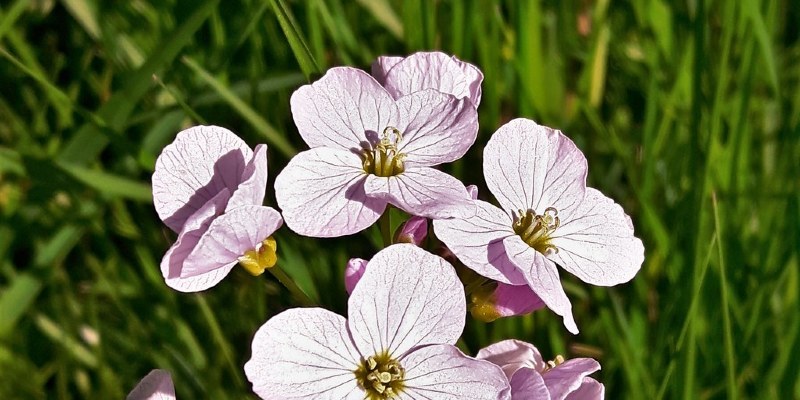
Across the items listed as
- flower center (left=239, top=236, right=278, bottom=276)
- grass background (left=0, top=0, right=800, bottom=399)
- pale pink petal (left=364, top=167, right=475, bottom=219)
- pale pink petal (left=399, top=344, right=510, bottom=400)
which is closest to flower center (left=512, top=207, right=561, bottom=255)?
pale pink petal (left=364, top=167, right=475, bottom=219)

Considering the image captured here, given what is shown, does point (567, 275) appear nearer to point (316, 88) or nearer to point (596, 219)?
point (596, 219)

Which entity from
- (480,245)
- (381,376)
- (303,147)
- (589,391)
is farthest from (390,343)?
(303,147)

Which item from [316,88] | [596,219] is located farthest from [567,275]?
[316,88]

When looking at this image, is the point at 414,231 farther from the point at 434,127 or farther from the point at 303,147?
the point at 303,147

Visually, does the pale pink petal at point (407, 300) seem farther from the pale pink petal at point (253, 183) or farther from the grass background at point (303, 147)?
the grass background at point (303, 147)

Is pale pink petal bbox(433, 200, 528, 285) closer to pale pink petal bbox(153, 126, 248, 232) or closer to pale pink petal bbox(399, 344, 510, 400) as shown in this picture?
pale pink petal bbox(399, 344, 510, 400)
